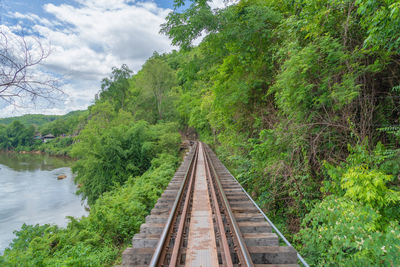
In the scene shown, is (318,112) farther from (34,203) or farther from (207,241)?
(34,203)

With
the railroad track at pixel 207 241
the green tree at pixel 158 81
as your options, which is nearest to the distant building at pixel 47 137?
the green tree at pixel 158 81

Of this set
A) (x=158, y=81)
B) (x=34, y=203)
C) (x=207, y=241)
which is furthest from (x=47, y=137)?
(x=207, y=241)

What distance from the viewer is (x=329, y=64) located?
469 centimetres

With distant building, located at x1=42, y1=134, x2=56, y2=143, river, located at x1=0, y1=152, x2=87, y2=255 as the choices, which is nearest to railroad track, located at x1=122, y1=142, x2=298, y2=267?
river, located at x1=0, y1=152, x2=87, y2=255

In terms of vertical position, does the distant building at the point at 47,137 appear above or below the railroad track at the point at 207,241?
above

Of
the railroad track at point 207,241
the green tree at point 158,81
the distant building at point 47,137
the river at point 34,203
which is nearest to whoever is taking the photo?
the railroad track at point 207,241

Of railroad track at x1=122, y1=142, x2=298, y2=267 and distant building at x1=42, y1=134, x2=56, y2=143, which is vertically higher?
distant building at x1=42, y1=134, x2=56, y2=143

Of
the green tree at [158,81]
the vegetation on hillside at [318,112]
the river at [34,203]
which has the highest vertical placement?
the green tree at [158,81]

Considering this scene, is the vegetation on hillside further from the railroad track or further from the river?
the river

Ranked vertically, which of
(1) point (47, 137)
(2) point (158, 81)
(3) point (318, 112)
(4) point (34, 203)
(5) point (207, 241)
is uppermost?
(2) point (158, 81)

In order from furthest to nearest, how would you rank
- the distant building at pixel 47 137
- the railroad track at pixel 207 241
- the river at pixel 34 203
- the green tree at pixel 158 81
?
the distant building at pixel 47 137 < the green tree at pixel 158 81 < the river at pixel 34 203 < the railroad track at pixel 207 241

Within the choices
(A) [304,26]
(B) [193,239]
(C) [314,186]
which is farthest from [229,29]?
(B) [193,239]

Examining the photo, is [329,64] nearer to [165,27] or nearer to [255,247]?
[255,247]

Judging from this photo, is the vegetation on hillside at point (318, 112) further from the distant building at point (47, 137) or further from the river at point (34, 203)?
the distant building at point (47, 137)
